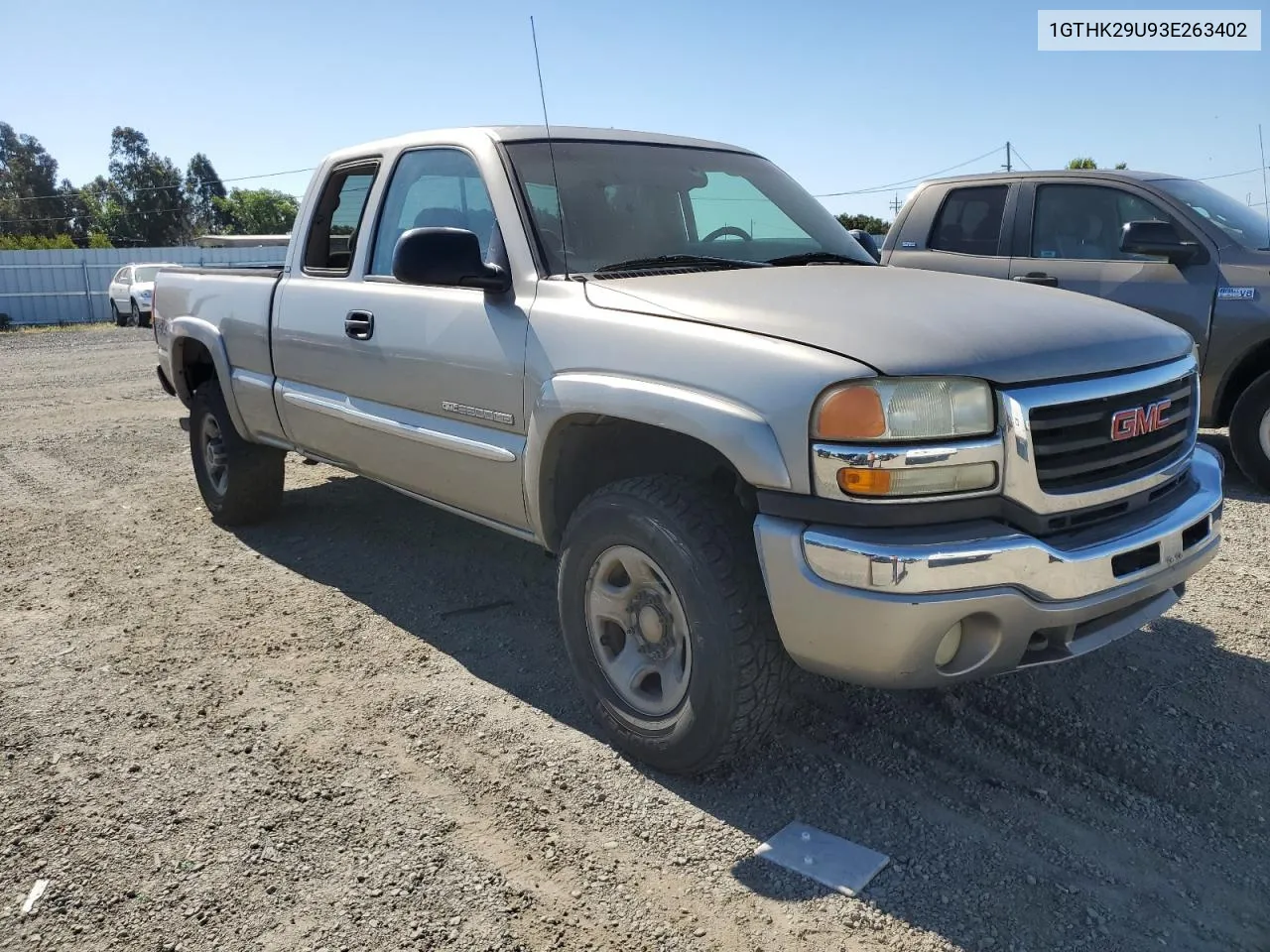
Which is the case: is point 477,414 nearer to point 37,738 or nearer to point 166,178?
point 37,738

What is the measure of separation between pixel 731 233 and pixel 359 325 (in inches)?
60.0

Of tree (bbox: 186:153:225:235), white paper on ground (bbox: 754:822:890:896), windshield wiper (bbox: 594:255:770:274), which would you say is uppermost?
tree (bbox: 186:153:225:235)

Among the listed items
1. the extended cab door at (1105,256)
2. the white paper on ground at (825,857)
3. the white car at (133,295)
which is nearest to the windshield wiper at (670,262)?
the white paper on ground at (825,857)

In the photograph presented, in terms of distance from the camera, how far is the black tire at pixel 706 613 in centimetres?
266

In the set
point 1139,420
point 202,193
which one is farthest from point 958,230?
point 202,193

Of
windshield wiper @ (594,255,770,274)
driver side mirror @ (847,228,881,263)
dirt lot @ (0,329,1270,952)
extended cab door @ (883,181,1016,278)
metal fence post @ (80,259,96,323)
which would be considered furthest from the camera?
metal fence post @ (80,259,96,323)

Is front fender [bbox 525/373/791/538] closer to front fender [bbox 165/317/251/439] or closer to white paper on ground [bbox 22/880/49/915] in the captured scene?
white paper on ground [bbox 22/880/49/915]

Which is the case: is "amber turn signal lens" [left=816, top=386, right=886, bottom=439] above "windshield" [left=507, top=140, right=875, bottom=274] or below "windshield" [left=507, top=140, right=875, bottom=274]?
below

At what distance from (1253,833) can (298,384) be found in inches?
155

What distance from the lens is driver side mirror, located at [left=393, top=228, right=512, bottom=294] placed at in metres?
3.16

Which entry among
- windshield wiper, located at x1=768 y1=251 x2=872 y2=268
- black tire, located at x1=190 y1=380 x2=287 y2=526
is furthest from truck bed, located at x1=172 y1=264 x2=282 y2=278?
windshield wiper, located at x1=768 y1=251 x2=872 y2=268

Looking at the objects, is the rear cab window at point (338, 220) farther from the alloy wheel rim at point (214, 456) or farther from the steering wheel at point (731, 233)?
the steering wheel at point (731, 233)

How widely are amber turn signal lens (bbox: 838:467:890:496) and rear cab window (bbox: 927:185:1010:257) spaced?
193 inches

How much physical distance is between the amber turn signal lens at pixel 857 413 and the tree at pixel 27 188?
84.3 metres
